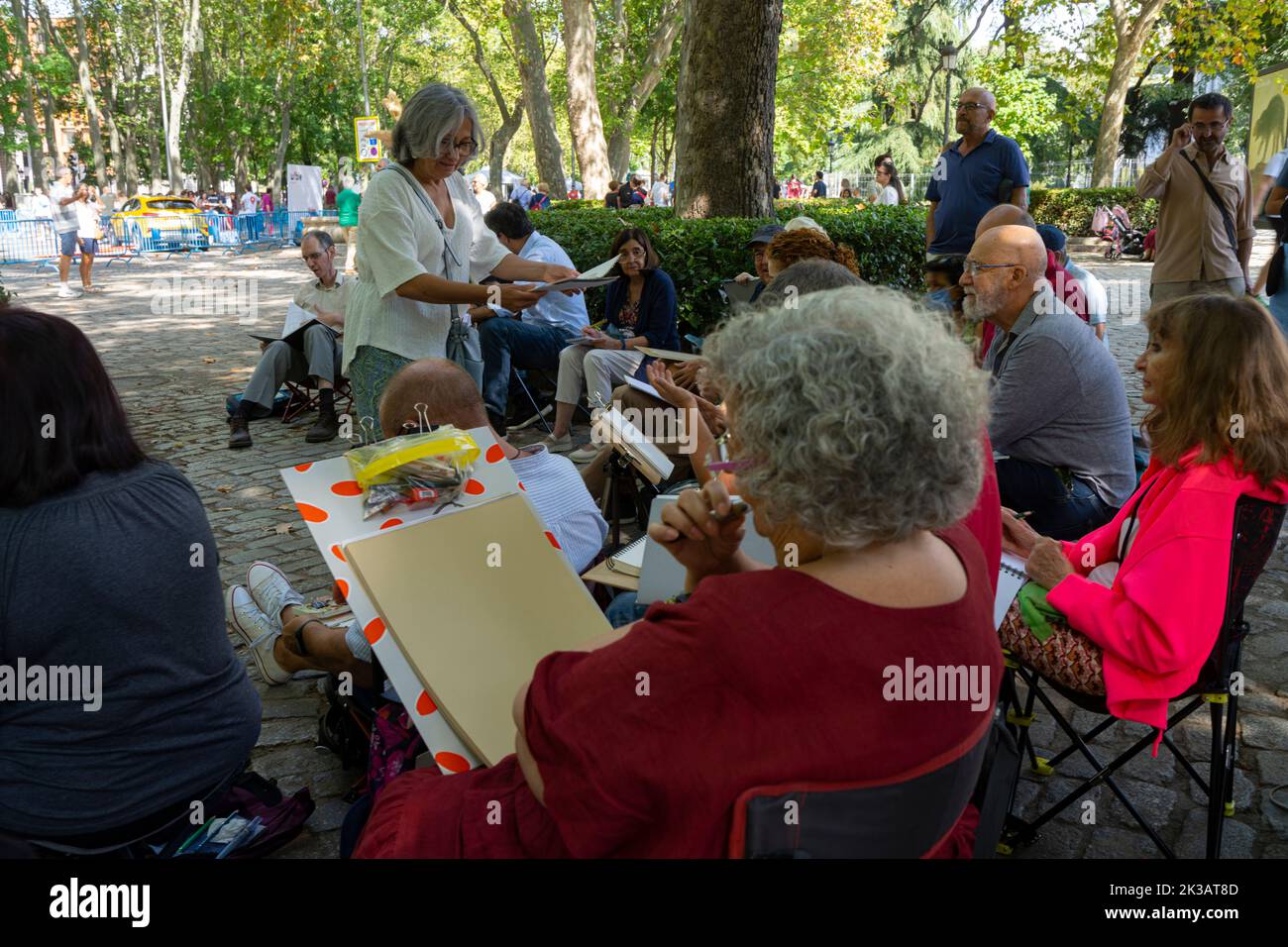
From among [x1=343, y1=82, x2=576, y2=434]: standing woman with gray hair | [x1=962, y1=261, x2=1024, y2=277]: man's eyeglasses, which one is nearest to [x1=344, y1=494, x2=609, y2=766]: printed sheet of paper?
[x1=343, y1=82, x2=576, y2=434]: standing woman with gray hair

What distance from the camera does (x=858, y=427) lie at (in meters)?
1.45

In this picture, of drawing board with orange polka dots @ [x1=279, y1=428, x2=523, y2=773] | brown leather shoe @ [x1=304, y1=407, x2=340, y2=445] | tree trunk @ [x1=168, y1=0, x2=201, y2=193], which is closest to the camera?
drawing board with orange polka dots @ [x1=279, y1=428, x2=523, y2=773]

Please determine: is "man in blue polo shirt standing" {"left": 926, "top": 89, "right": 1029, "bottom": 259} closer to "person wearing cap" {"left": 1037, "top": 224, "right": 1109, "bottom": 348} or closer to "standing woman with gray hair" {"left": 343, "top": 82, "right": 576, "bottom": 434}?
"person wearing cap" {"left": 1037, "top": 224, "right": 1109, "bottom": 348}

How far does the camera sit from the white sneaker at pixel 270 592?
3.72 meters

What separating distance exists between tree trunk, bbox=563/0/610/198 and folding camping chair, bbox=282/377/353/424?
11.0 meters

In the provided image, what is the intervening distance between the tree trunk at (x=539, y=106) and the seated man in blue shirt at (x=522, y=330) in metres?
12.5

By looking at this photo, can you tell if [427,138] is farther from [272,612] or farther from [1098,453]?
[1098,453]

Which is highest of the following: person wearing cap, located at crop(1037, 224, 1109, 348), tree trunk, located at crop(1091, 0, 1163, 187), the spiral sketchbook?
tree trunk, located at crop(1091, 0, 1163, 187)

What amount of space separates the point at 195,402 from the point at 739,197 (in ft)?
16.7

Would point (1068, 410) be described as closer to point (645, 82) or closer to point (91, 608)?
point (91, 608)

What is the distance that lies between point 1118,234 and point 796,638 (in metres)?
23.5

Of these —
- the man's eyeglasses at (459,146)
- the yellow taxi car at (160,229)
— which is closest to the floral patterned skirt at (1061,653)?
the man's eyeglasses at (459,146)

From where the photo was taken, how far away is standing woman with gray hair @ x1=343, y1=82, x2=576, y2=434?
12.2ft

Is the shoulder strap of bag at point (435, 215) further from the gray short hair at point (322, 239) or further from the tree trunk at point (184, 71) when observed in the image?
the tree trunk at point (184, 71)
